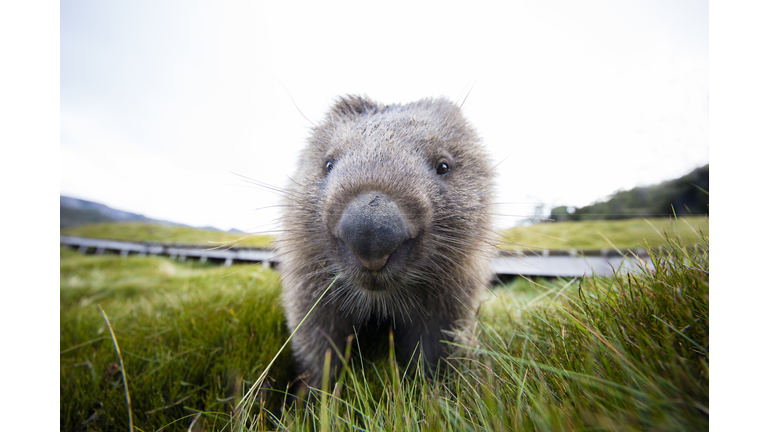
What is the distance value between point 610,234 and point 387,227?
3.08 metres

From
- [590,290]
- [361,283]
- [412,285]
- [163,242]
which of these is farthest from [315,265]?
[163,242]

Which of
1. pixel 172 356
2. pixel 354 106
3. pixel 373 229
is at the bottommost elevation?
pixel 172 356

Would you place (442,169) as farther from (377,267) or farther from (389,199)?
(377,267)

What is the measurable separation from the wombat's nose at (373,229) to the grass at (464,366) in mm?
508

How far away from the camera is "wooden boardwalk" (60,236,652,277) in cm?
170

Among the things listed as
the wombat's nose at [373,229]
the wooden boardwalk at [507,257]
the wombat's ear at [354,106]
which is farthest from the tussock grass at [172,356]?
the wombat's ear at [354,106]

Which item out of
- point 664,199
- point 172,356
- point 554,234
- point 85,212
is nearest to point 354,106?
point 664,199

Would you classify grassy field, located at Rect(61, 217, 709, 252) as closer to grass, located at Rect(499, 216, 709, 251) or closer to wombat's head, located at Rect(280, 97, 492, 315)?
grass, located at Rect(499, 216, 709, 251)

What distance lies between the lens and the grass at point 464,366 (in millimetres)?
785

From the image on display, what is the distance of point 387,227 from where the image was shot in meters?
1.18

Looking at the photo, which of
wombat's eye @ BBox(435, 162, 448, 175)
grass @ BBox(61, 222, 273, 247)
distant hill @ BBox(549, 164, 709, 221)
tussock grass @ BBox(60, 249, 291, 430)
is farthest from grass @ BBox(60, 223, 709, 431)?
grass @ BBox(61, 222, 273, 247)
